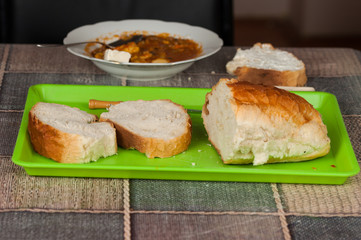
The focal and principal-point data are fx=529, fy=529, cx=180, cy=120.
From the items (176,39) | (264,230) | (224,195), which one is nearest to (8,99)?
(176,39)

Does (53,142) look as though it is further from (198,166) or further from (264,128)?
(264,128)

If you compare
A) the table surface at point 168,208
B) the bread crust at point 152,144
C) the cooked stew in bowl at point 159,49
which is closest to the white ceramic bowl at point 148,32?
the cooked stew in bowl at point 159,49

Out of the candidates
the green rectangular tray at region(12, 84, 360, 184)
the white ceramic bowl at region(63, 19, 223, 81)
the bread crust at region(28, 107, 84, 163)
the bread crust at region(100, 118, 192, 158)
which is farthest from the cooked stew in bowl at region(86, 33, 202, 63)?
the bread crust at region(28, 107, 84, 163)

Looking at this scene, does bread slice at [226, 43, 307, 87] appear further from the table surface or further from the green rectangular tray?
the table surface

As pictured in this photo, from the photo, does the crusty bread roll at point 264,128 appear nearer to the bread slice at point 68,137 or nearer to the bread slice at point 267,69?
the bread slice at point 68,137

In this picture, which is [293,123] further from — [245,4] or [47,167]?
[245,4]
